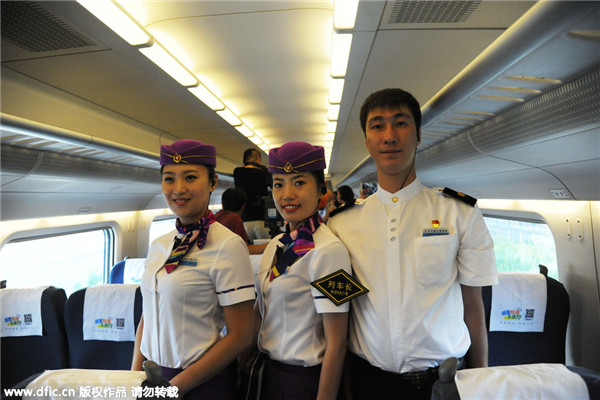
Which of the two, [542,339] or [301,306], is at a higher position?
[301,306]

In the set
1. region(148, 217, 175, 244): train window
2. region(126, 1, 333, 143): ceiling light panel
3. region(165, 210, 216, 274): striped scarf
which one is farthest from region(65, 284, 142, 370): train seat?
region(148, 217, 175, 244): train window

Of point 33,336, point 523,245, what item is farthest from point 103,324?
point 523,245

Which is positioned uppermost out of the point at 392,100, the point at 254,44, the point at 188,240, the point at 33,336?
the point at 254,44

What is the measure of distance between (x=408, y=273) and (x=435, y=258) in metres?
0.14

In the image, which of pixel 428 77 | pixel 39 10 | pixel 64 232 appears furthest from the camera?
pixel 64 232

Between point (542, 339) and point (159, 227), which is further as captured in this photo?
point (159, 227)

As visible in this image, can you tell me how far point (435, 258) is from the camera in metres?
1.51

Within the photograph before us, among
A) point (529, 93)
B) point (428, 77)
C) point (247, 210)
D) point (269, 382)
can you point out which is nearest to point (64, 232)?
point (247, 210)

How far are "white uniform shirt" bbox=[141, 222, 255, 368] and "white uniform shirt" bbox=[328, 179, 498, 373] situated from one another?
0.57m

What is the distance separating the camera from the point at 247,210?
5324 mm

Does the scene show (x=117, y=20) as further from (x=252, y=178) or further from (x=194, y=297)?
(x=252, y=178)

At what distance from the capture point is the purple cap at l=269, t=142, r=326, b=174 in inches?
66.2

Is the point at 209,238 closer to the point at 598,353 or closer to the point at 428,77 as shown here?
the point at 428,77

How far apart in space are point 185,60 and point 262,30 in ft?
2.95
